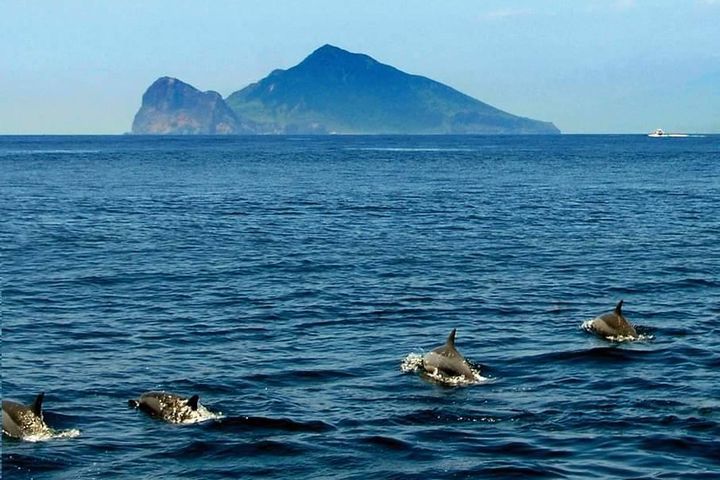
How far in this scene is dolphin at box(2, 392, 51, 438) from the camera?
22328mm

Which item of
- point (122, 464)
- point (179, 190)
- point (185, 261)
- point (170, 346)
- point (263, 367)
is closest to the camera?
point (122, 464)

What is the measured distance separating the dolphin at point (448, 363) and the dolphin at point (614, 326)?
646 cm

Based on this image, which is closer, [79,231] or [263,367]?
[263,367]

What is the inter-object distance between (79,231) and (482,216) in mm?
28603

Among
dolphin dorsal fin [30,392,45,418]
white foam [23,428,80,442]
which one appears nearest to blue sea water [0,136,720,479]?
white foam [23,428,80,442]

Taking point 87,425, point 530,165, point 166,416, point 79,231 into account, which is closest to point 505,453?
point 166,416

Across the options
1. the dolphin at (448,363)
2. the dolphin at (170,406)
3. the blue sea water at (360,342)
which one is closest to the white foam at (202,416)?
the dolphin at (170,406)

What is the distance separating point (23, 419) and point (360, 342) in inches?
470

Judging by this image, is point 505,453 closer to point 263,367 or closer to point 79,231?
point 263,367

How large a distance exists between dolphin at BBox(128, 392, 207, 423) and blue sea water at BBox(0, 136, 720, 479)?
34cm

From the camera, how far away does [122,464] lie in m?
20.8

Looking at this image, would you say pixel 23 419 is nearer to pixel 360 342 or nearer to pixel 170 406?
pixel 170 406

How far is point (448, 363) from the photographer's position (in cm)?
2755

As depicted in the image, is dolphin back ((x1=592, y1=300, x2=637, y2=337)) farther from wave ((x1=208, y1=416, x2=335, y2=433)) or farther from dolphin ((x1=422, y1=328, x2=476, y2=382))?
wave ((x1=208, y1=416, x2=335, y2=433))
